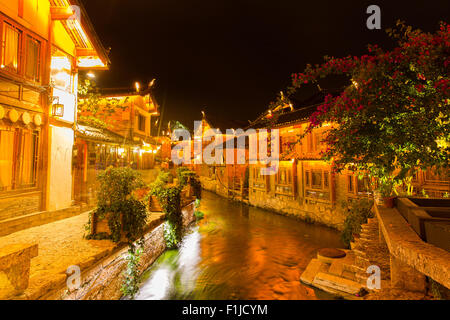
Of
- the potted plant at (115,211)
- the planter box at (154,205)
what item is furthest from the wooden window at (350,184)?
A: the potted plant at (115,211)

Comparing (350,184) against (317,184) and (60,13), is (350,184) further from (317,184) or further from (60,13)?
(60,13)

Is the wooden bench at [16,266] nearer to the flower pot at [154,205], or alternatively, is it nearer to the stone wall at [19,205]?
the stone wall at [19,205]

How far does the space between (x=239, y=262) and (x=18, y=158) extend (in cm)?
946

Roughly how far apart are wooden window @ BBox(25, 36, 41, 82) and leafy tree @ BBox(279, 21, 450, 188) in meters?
9.36

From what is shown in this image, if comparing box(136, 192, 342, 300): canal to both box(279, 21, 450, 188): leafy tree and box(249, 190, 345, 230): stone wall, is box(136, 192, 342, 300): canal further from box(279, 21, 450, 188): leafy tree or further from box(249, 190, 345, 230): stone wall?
box(279, 21, 450, 188): leafy tree

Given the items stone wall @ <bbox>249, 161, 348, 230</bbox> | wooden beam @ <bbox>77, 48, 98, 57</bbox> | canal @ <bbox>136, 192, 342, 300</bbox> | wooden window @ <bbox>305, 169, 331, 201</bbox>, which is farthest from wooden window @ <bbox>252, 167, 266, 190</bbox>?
wooden beam @ <bbox>77, 48, 98, 57</bbox>

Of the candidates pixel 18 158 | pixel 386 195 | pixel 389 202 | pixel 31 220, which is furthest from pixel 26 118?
pixel 386 195

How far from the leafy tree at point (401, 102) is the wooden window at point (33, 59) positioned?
936 cm

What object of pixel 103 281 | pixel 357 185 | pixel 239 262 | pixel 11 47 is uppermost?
pixel 11 47

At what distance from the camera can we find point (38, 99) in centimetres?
853

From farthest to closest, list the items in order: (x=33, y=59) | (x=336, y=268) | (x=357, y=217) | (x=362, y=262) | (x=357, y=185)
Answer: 1. (x=357, y=185)
2. (x=357, y=217)
3. (x=33, y=59)
4. (x=336, y=268)
5. (x=362, y=262)

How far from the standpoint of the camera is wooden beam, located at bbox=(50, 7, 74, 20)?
896cm
